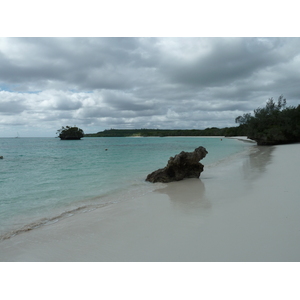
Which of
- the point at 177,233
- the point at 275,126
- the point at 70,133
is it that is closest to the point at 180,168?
the point at 177,233

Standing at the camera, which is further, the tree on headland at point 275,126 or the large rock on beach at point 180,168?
the tree on headland at point 275,126

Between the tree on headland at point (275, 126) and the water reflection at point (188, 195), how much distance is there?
1474 inches

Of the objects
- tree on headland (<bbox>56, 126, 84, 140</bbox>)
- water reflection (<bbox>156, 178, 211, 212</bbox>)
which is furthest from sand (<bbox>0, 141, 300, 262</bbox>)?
tree on headland (<bbox>56, 126, 84, 140</bbox>)

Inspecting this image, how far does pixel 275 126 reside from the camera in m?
43.8

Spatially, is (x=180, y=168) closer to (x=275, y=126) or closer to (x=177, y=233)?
(x=177, y=233)

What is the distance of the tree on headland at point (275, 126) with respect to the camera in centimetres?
4206

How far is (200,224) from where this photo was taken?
5301 mm

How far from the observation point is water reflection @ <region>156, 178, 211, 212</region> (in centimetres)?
696

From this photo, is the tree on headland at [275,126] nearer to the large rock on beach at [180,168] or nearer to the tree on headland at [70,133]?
the large rock on beach at [180,168]

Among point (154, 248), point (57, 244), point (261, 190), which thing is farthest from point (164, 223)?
point (261, 190)

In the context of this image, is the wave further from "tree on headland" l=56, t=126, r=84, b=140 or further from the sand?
"tree on headland" l=56, t=126, r=84, b=140

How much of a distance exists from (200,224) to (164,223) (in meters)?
0.87

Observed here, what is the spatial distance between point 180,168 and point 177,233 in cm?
752

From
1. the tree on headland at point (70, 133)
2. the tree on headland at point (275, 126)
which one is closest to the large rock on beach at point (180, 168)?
the tree on headland at point (275, 126)
